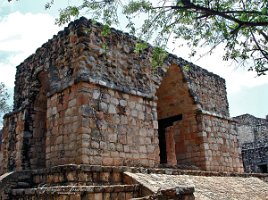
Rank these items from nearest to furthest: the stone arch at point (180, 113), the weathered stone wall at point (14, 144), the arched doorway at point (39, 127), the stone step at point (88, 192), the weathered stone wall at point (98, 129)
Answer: the stone step at point (88, 192) < the weathered stone wall at point (98, 129) < the weathered stone wall at point (14, 144) < the arched doorway at point (39, 127) < the stone arch at point (180, 113)

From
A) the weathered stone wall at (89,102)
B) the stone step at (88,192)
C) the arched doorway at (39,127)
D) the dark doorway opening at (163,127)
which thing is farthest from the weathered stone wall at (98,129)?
the dark doorway opening at (163,127)

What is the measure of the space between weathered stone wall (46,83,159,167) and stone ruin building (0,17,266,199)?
19 mm

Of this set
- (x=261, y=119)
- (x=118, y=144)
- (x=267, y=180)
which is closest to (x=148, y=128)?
(x=118, y=144)

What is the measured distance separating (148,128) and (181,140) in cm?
248

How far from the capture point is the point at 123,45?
24.3 ft

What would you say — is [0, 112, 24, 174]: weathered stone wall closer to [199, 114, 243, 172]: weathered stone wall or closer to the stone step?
the stone step

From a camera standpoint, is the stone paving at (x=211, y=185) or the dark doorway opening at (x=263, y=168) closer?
the stone paving at (x=211, y=185)

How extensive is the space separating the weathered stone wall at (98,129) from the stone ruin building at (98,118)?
0.02 m

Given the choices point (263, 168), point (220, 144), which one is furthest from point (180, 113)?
point (263, 168)

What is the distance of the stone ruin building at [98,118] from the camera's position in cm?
587

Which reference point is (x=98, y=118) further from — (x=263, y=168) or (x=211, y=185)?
(x=263, y=168)

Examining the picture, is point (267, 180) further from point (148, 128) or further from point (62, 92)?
point (62, 92)

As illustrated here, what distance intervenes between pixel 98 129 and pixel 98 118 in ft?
0.71

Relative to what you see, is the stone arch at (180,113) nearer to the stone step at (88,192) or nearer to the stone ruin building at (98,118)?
the stone ruin building at (98,118)
